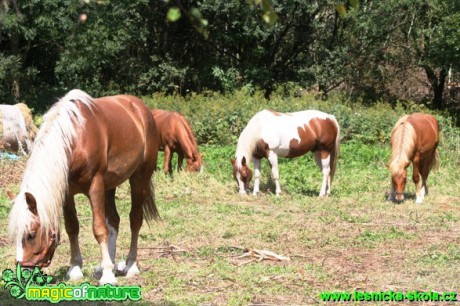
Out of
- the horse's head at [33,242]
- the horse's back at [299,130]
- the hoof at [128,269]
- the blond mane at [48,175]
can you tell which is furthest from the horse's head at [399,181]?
the horse's head at [33,242]

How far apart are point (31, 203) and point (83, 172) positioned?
0.53 meters

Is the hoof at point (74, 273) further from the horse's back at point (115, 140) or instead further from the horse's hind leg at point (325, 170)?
the horse's hind leg at point (325, 170)

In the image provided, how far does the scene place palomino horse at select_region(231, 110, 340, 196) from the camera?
11359 millimetres

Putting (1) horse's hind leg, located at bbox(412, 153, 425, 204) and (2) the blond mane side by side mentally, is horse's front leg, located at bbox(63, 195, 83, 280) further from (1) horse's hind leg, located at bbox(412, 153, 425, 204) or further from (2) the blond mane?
(1) horse's hind leg, located at bbox(412, 153, 425, 204)

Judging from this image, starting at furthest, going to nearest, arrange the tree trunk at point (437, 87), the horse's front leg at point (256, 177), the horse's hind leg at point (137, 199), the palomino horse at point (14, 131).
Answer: the tree trunk at point (437, 87) < the palomino horse at point (14, 131) < the horse's front leg at point (256, 177) < the horse's hind leg at point (137, 199)

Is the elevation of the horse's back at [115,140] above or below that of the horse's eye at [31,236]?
above

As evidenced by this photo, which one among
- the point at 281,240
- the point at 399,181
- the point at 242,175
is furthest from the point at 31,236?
the point at 399,181

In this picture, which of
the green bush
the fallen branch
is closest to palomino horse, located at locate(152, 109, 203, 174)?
the green bush

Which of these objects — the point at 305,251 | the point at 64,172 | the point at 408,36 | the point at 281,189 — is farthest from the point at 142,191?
the point at 408,36

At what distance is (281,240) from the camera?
287 inches

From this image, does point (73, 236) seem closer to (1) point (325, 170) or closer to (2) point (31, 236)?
(2) point (31, 236)

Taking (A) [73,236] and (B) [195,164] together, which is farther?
(B) [195,164]

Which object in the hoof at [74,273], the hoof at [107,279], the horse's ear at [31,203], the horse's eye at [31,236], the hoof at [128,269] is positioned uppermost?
the horse's ear at [31,203]

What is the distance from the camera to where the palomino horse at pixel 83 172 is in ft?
15.4
